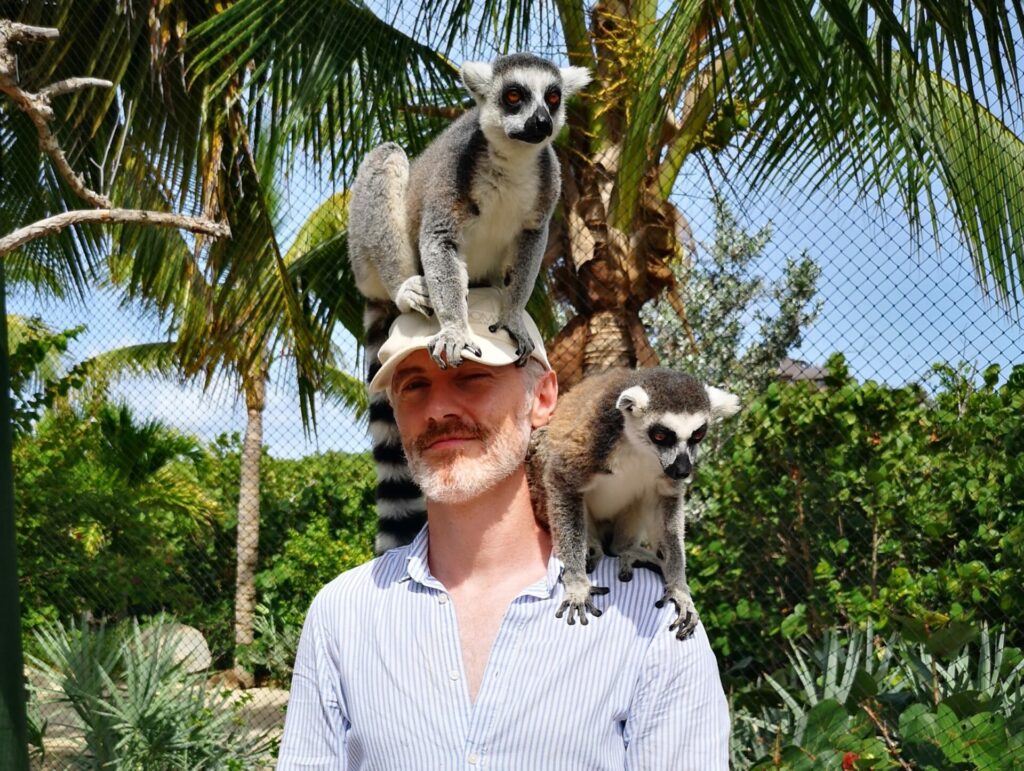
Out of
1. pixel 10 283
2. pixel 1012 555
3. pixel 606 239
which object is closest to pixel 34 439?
pixel 10 283

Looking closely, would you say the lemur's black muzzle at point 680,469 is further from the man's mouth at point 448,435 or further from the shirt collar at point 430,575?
the man's mouth at point 448,435

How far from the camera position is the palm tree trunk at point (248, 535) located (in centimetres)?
819

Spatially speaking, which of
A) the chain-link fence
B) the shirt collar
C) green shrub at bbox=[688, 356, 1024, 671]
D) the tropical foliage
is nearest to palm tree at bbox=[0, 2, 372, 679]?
the chain-link fence

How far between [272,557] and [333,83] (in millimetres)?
5455

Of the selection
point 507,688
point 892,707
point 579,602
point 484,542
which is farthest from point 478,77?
point 892,707

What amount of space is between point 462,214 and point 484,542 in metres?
0.80

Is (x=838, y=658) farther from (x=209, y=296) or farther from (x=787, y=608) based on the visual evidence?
(x=209, y=296)

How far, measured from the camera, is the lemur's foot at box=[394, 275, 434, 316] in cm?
224

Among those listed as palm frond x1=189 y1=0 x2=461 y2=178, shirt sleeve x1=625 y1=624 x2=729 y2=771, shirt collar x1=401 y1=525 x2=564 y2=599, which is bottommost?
shirt sleeve x1=625 y1=624 x2=729 y2=771

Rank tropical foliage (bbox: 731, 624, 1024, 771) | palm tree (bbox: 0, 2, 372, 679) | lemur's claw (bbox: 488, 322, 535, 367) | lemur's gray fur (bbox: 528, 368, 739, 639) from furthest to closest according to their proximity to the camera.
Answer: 1. palm tree (bbox: 0, 2, 372, 679)
2. tropical foliage (bbox: 731, 624, 1024, 771)
3. lemur's gray fur (bbox: 528, 368, 739, 639)
4. lemur's claw (bbox: 488, 322, 535, 367)

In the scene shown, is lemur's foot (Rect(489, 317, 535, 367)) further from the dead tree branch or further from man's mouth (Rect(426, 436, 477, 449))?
the dead tree branch

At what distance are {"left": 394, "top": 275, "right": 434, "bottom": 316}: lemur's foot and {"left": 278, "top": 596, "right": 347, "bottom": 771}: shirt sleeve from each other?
70cm

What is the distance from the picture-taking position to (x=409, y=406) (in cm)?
206

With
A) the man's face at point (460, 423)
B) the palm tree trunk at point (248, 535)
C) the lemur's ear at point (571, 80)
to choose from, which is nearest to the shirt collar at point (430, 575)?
the man's face at point (460, 423)
